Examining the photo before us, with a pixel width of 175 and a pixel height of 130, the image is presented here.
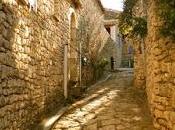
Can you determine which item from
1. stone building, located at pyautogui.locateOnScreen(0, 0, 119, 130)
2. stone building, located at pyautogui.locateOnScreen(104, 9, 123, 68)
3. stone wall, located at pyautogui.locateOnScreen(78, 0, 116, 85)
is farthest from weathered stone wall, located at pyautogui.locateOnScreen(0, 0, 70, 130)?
stone building, located at pyautogui.locateOnScreen(104, 9, 123, 68)

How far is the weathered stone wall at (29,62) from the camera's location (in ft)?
15.0

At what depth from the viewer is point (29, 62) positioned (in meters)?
5.84

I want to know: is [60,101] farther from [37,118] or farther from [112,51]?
[112,51]

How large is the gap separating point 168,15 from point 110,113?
3.40 m

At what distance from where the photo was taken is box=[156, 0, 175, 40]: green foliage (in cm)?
460

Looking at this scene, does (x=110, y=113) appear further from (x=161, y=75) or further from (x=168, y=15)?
(x=168, y=15)

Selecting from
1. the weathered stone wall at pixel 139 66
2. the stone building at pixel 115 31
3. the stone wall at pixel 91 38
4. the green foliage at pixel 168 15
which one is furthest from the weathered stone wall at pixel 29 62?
the stone building at pixel 115 31

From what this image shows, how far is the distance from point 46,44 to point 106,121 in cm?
224

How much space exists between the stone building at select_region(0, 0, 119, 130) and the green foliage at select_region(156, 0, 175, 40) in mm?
2318

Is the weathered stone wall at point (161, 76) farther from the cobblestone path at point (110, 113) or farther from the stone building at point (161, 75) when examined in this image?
the cobblestone path at point (110, 113)

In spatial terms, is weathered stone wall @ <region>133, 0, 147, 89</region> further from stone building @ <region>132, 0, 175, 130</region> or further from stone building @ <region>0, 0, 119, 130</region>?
stone building @ <region>132, 0, 175, 130</region>

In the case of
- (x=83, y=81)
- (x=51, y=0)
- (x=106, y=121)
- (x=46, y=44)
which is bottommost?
(x=106, y=121)

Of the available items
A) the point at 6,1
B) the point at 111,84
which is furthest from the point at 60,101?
the point at 6,1

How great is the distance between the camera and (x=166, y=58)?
536 cm
